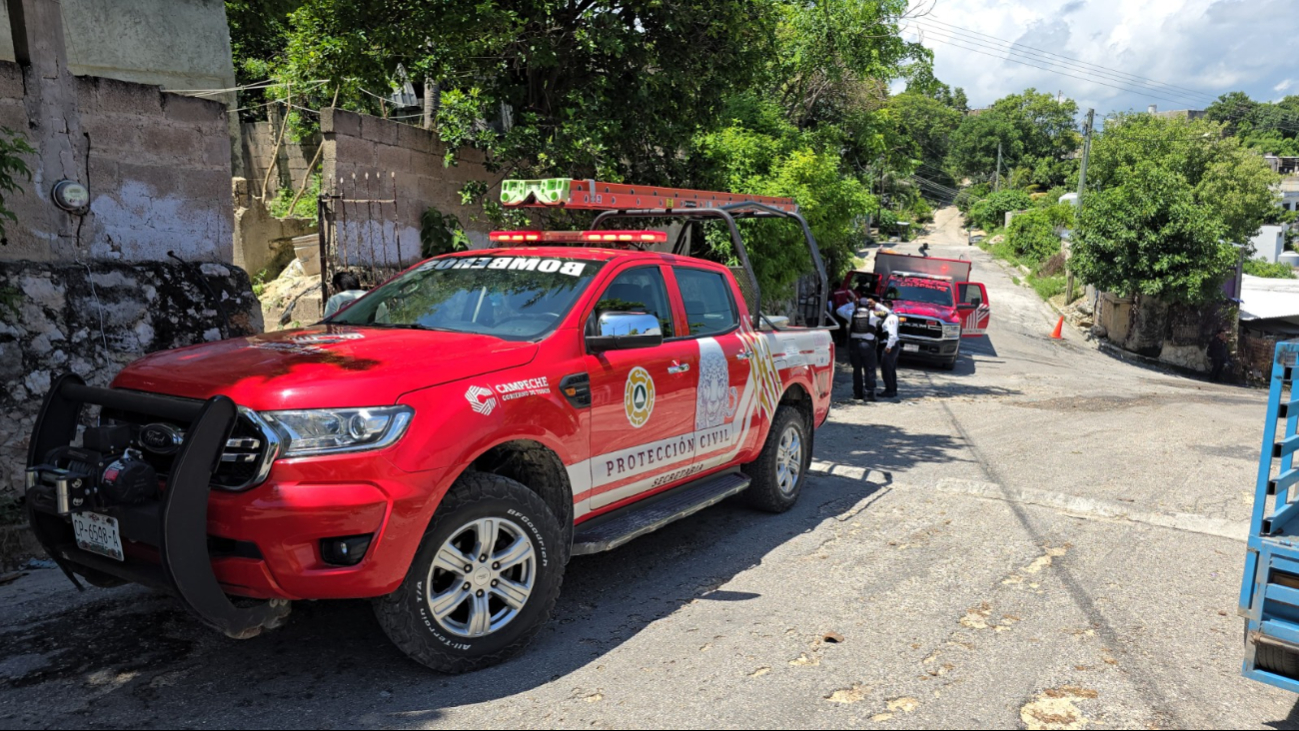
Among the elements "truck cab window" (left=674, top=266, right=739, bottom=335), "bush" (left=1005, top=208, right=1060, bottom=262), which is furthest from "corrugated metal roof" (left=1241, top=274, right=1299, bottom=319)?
"truck cab window" (left=674, top=266, right=739, bottom=335)

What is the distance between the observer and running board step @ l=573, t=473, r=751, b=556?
4793mm

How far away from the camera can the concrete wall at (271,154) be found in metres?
20.4

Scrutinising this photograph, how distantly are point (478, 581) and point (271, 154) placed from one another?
19351 mm

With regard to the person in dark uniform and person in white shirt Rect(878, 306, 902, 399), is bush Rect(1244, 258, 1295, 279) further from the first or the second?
person in white shirt Rect(878, 306, 902, 399)

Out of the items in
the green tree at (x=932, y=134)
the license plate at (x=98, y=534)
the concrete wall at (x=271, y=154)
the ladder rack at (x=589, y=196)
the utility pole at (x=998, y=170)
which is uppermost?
the green tree at (x=932, y=134)

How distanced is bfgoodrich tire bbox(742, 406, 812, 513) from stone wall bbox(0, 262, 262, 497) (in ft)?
14.3

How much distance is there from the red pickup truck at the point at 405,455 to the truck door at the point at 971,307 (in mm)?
→ 16741

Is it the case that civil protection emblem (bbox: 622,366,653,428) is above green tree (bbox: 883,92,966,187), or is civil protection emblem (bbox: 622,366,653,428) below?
below

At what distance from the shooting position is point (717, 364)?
19.2 feet

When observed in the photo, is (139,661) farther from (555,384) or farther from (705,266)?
(705,266)

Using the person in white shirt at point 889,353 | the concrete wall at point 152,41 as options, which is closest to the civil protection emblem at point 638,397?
the concrete wall at point 152,41

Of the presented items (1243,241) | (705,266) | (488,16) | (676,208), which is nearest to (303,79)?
(488,16)

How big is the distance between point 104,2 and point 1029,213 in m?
49.8

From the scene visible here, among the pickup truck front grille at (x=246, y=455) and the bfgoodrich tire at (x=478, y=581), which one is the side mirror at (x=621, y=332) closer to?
the bfgoodrich tire at (x=478, y=581)
